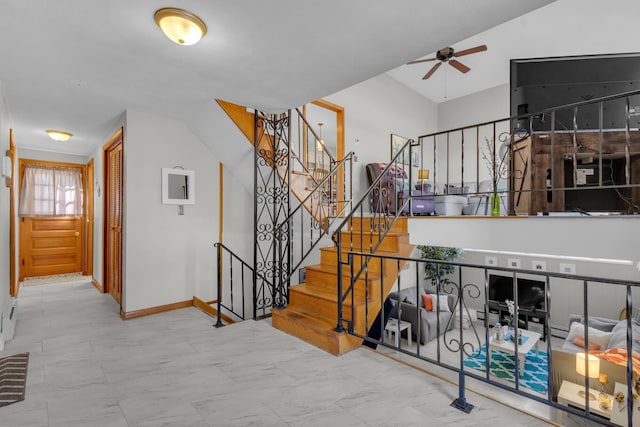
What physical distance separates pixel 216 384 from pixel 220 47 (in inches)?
92.3

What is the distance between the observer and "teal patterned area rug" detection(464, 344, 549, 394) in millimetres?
4720

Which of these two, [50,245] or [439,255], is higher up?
[50,245]

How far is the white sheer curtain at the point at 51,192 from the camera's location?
5.66m

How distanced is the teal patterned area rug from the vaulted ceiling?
175 inches

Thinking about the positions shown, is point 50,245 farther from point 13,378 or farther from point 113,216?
point 13,378

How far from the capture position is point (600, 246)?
2301 millimetres

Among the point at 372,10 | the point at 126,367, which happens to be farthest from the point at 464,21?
the point at 126,367

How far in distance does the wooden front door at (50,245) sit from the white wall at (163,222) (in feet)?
11.8

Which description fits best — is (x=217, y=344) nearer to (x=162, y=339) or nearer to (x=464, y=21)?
(x=162, y=339)

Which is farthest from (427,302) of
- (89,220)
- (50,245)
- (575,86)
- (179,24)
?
(50,245)

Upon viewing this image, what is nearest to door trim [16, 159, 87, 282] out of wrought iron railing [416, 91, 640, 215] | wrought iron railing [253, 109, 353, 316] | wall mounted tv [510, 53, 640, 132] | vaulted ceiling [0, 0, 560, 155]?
vaulted ceiling [0, 0, 560, 155]

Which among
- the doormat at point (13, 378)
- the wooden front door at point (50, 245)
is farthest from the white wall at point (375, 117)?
the wooden front door at point (50, 245)

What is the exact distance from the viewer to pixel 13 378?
90.2 inches

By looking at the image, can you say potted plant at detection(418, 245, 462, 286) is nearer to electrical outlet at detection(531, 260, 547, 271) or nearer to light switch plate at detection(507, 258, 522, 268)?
light switch plate at detection(507, 258, 522, 268)
